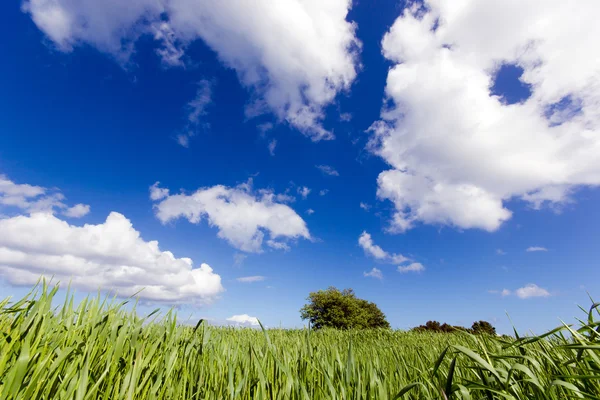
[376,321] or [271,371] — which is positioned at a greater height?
[376,321]

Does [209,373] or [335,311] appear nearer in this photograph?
[209,373]

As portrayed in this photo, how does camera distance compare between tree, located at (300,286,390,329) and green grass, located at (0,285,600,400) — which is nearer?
green grass, located at (0,285,600,400)

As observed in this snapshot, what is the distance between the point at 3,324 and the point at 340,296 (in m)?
18.4

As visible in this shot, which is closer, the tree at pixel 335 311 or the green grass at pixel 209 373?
the green grass at pixel 209 373

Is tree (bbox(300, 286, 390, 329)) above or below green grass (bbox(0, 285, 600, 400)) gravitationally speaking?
above

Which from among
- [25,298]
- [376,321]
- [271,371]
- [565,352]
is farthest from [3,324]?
[376,321]

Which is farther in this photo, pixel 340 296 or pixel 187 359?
pixel 340 296

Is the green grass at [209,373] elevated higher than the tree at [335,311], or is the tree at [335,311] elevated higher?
the tree at [335,311]

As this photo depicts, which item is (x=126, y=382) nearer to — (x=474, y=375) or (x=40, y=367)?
(x=40, y=367)

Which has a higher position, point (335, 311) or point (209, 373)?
point (335, 311)

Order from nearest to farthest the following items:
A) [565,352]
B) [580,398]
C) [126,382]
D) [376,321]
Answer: [580,398] → [126,382] → [565,352] → [376,321]

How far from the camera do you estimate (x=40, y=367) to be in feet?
4.70

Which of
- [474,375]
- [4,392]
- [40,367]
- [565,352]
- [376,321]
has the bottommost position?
[4,392]

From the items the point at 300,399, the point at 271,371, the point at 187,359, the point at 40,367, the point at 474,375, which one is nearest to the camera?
the point at 40,367
